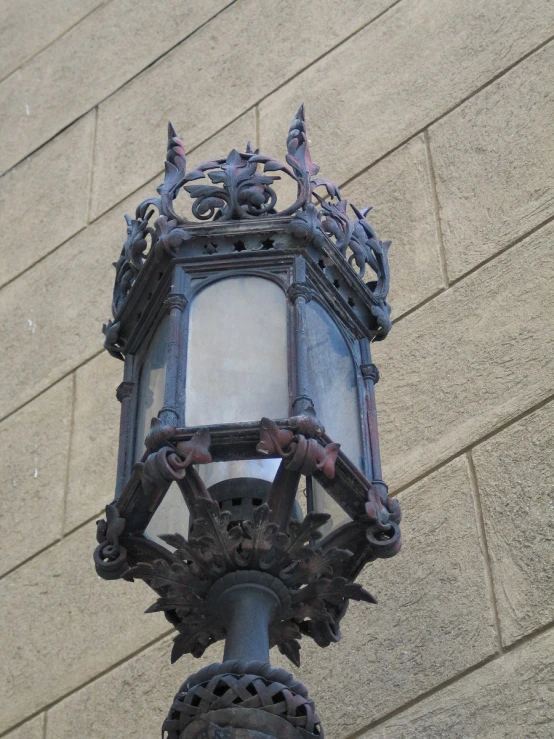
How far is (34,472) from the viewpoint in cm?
397

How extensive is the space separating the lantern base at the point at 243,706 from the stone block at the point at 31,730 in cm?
152

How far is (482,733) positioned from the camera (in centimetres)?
258

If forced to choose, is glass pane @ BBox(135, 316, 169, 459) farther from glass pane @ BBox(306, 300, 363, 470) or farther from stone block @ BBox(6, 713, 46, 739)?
stone block @ BBox(6, 713, 46, 739)

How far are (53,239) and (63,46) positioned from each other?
99 cm

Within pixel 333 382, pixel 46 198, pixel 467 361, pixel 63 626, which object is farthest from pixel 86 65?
pixel 333 382

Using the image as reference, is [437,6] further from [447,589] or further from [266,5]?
[447,589]

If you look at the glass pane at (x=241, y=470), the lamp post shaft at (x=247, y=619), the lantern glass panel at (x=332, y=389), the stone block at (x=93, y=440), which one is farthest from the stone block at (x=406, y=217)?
the lamp post shaft at (x=247, y=619)

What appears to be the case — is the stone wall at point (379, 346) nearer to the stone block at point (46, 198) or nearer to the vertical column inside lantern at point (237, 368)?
the stone block at point (46, 198)

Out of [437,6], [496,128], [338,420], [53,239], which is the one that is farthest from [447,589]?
[53,239]

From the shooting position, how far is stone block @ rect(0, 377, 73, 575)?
3.81m

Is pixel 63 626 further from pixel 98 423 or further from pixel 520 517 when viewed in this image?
pixel 520 517

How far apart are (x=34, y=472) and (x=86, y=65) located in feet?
5.74

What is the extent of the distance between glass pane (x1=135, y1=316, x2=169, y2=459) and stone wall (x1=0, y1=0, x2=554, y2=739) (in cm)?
83

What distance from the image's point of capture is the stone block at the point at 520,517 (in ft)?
8.91
